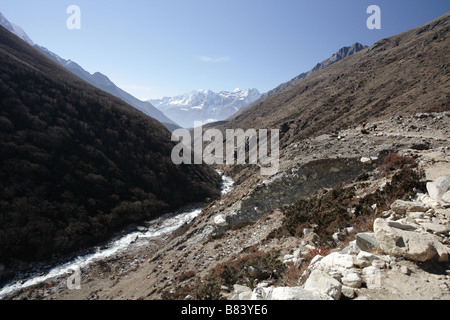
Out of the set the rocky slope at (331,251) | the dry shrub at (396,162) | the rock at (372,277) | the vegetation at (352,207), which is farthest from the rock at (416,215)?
the dry shrub at (396,162)

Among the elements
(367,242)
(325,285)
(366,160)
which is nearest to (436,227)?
(367,242)

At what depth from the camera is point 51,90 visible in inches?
1843

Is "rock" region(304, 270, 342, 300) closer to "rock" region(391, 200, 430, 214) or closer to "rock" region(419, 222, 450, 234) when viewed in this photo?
"rock" region(419, 222, 450, 234)

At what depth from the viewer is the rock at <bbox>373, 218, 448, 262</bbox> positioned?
15.2 ft

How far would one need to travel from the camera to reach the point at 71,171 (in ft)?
115

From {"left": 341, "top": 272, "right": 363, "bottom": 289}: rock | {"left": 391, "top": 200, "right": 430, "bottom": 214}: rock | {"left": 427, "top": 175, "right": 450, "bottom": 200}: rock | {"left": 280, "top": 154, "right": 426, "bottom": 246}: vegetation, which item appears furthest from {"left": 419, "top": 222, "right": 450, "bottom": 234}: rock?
{"left": 341, "top": 272, "right": 363, "bottom": 289}: rock

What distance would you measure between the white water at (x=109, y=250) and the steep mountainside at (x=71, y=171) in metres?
2.44

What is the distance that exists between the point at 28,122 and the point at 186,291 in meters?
43.4

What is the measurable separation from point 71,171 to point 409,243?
42.1m

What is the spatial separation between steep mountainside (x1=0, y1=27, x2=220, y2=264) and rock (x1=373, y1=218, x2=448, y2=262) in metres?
32.3

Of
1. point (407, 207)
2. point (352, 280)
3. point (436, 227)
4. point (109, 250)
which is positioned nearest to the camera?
point (352, 280)

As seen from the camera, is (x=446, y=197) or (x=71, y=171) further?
(x=71, y=171)

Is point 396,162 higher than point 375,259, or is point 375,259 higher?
point 396,162

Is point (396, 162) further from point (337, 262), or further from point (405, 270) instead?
point (337, 262)
